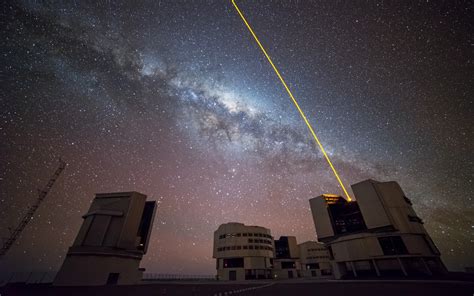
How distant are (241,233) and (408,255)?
43.8m

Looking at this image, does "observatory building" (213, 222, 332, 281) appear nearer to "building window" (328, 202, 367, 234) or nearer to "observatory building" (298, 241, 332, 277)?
"observatory building" (298, 241, 332, 277)

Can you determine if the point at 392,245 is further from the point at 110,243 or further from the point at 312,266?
the point at 110,243

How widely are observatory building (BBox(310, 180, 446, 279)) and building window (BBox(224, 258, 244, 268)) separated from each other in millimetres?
27311

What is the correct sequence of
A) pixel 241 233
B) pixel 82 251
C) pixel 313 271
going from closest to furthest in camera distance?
pixel 82 251 < pixel 241 233 < pixel 313 271

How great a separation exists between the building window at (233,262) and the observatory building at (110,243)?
104 feet

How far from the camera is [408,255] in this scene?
1499 inches

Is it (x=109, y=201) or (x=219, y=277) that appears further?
(x=219, y=277)

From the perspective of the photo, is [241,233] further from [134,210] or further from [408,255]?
[408,255]

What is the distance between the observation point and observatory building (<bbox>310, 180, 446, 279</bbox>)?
3916 cm

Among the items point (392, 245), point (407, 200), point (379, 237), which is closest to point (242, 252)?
point (379, 237)

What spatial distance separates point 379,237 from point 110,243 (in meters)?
53.8

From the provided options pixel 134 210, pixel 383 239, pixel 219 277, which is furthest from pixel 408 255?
pixel 134 210

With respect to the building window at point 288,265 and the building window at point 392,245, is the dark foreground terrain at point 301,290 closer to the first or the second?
the building window at point 392,245

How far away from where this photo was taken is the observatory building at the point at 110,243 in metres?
31.8
